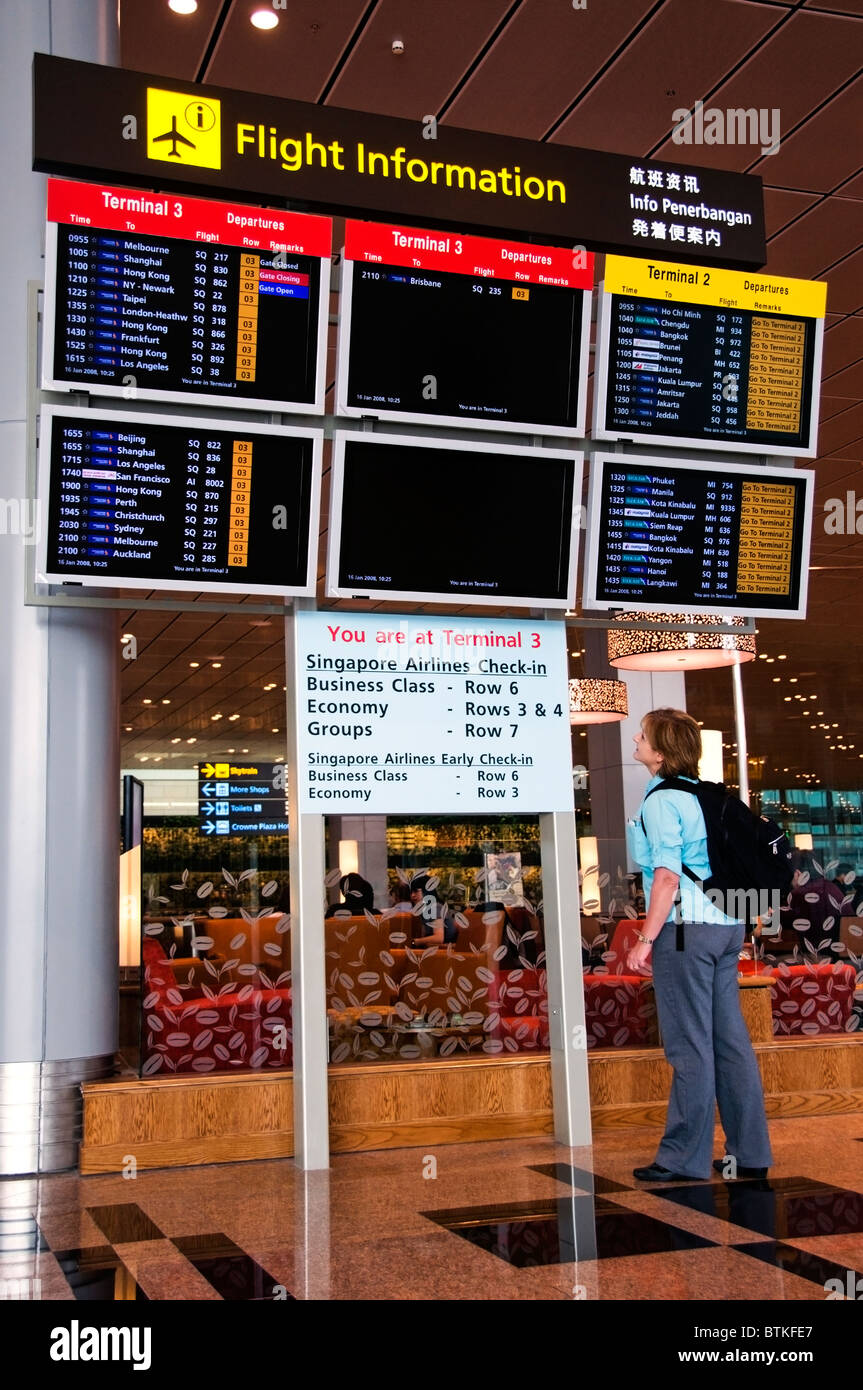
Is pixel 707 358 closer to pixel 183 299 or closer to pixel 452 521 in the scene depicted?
pixel 452 521

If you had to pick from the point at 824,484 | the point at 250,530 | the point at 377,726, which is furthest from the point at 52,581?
the point at 824,484

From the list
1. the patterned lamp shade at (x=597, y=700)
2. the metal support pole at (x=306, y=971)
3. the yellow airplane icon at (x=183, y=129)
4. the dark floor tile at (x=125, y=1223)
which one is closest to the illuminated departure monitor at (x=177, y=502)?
the metal support pole at (x=306, y=971)

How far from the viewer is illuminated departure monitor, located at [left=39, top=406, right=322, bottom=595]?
4.27 m

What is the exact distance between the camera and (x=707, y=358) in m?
5.15

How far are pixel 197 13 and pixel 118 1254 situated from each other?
4.68m

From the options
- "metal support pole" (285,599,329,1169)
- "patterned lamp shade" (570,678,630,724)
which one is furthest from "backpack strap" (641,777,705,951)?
"patterned lamp shade" (570,678,630,724)

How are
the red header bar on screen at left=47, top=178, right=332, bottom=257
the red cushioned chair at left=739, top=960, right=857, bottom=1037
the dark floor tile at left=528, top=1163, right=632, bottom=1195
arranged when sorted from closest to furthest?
the dark floor tile at left=528, top=1163, right=632, bottom=1195
the red header bar on screen at left=47, top=178, right=332, bottom=257
the red cushioned chair at left=739, top=960, right=857, bottom=1037

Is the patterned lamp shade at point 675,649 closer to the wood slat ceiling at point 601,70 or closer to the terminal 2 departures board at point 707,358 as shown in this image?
the wood slat ceiling at point 601,70

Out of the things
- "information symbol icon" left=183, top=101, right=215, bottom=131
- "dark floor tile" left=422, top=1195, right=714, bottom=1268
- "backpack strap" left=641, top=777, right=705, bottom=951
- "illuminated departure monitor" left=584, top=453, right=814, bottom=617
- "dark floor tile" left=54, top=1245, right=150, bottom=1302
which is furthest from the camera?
"illuminated departure monitor" left=584, top=453, right=814, bottom=617

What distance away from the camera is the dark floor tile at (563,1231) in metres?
3.23

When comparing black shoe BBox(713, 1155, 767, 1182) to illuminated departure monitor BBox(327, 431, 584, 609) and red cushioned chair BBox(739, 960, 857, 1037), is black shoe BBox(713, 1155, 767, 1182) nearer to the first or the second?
red cushioned chair BBox(739, 960, 857, 1037)

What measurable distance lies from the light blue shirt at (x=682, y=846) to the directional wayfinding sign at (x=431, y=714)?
0.71 metres

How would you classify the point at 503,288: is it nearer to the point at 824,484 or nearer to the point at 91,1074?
the point at 91,1074

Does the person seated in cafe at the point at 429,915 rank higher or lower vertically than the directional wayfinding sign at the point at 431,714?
lower
